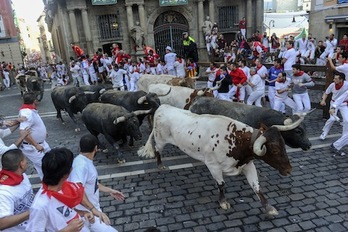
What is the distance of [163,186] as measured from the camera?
614cm

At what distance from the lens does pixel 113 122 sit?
7.14m

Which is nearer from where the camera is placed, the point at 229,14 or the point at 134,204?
the point at 134,204

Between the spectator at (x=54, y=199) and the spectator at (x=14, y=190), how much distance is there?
28 cm

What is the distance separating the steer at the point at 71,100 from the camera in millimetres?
10547

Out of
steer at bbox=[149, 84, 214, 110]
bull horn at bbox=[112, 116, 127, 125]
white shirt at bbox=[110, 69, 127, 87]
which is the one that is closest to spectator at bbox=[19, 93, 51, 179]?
bull horn at bbox=[112, 116, 127, 125]

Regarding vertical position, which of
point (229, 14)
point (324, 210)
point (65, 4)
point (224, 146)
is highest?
point (65, 4)

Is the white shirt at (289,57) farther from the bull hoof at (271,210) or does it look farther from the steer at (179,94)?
the bull hoof at (271,210)

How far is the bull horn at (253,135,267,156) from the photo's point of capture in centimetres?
442

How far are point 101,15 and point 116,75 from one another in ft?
40.5

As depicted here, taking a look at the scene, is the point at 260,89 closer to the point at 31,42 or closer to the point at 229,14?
the point at 229,14

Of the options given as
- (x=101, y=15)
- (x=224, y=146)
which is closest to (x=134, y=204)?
(x=224, y=146)

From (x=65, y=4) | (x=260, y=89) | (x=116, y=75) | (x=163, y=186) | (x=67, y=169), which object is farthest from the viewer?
(x=65, y=4)

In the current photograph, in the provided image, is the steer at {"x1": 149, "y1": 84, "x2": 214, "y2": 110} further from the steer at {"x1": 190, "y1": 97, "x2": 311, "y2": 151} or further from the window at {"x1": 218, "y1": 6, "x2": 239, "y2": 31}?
the window at {"x1": 218, "y1": 6, "x2": 239, "y2": 31}

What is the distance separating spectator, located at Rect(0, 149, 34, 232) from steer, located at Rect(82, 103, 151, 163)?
12.1 ft
